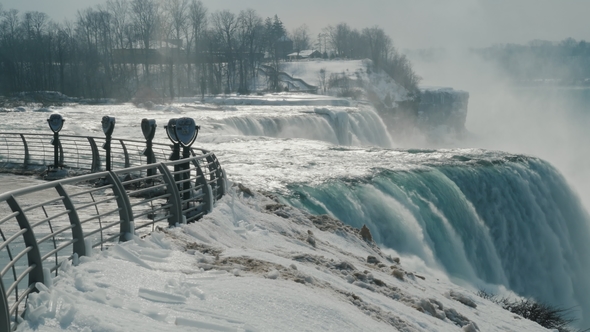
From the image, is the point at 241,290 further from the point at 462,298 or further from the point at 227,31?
the point at 227,31

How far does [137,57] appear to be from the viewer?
4188 inches

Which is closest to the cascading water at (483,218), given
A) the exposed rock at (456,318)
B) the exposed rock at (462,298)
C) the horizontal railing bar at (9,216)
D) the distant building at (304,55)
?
the exposed rock at (462,298)

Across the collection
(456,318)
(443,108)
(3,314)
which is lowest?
(443,108)

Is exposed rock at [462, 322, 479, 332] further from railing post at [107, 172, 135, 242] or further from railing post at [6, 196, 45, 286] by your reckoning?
railing post at [6, 196, 45, 286]

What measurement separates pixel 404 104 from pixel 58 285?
8956 cm

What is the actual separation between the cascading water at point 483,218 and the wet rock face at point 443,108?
233 feet

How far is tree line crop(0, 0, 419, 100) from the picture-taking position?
89.5 metres

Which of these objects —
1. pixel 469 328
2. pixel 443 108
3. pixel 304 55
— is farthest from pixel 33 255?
pixel 304 55

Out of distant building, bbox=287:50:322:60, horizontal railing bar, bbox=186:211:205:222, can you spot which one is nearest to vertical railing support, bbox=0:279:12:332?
horizontal railing bar, bbox=186:211:205:222

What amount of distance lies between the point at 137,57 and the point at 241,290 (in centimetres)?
10396

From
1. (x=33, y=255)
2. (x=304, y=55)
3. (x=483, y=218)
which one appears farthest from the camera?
(x=304, y=55)

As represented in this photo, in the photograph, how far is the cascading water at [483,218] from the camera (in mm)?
19500

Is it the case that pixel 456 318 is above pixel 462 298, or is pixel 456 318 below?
above

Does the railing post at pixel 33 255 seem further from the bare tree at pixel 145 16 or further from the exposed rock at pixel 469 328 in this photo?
the bare tree at pixel 145 16
